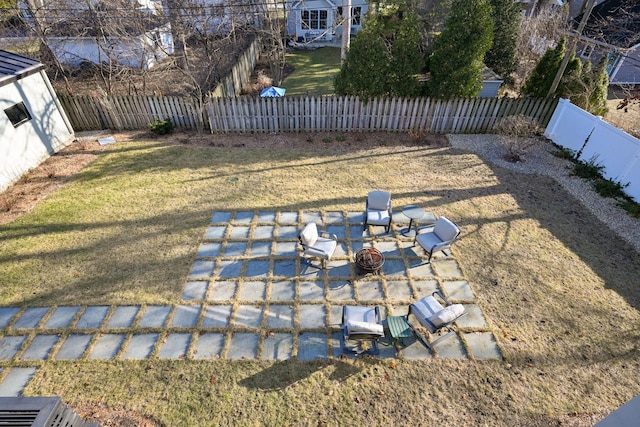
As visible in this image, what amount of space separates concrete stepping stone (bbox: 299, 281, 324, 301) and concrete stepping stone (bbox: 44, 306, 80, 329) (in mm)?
4164

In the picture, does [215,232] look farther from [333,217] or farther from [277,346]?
[277,346]

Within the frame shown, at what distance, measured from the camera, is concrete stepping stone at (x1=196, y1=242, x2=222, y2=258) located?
22.8 ft

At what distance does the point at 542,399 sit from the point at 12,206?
12478 mm

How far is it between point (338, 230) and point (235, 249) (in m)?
2.45

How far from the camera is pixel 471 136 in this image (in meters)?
12.2

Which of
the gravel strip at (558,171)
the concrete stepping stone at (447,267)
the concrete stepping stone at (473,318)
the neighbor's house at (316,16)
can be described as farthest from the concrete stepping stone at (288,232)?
the neighbor's house at (316,16)

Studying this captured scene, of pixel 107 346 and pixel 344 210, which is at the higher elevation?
pixel 344 210

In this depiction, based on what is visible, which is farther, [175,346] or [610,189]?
[610,189]

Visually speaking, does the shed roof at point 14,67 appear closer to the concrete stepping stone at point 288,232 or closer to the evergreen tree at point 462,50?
the concrete stepping stone at point 288,232

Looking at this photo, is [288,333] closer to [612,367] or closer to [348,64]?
[612,367]

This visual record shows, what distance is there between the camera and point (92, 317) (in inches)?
224

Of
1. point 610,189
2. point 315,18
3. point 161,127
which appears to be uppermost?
point 315,18

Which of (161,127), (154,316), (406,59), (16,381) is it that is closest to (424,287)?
(154,316)

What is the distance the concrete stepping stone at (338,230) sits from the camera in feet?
24.3
